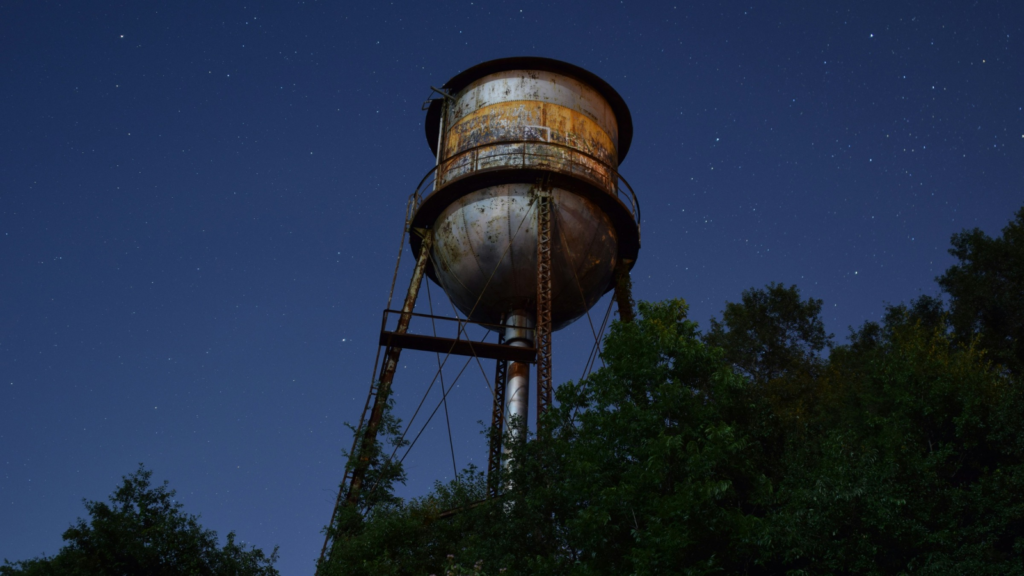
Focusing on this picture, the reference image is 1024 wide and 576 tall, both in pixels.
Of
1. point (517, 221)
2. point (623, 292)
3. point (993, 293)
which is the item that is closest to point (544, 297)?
point (517, 221)

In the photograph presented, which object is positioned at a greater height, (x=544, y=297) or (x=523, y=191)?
(x=523, y=191)

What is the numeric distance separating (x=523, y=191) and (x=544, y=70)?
3.96 metres

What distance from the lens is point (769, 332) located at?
108 feet

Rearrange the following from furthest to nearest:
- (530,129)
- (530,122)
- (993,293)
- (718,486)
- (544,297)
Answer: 1. (993,293)
2. (530,122)
3. (530,129)
4. (544,297)
5. (718,486)

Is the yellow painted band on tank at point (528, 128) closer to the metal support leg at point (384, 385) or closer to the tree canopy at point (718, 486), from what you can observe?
the metal support leg at point (384, 385)

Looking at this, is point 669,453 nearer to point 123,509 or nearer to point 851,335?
point 123,509

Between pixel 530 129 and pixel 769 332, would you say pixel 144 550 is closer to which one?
pixel 530 129

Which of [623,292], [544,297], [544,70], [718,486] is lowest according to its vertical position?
[718,486]

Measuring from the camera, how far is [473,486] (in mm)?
16672

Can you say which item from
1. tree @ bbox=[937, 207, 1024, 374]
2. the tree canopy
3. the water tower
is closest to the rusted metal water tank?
the water tower

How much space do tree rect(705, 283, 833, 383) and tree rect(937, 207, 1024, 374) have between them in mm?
6217

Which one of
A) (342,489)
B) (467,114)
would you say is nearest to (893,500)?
(342,489)

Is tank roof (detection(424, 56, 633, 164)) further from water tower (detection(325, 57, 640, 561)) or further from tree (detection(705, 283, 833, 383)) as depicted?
tree (detection(705, 283, 833, 383))

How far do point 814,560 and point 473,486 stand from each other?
6.63m
